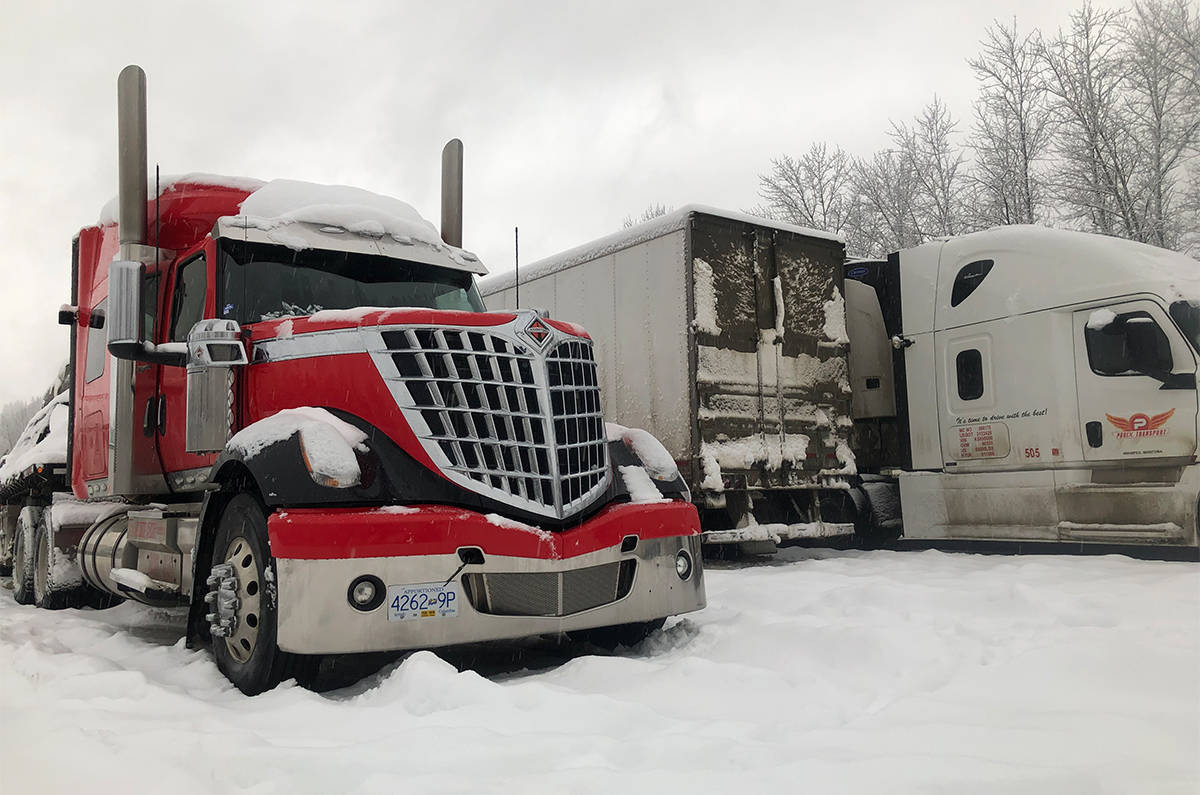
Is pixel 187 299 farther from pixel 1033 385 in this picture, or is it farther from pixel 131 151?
pixel 1033 385

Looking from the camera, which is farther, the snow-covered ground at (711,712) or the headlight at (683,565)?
the headlight at (683,565)

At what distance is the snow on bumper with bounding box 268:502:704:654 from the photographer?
431 cm

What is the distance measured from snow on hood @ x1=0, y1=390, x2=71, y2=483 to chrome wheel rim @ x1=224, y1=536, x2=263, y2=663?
4453mm

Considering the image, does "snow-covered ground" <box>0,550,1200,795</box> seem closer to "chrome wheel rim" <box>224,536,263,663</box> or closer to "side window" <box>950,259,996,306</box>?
"chrome wheel rim" <box>224,536,263,663</box>

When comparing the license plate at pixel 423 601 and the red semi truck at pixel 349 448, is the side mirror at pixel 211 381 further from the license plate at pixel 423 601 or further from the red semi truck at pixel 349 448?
the license plate at pixel 423 601

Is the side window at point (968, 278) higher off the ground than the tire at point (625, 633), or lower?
higher

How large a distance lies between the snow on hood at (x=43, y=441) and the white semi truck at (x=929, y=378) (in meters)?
5.49

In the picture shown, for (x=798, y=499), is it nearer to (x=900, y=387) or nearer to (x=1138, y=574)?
(x=900, y=387)

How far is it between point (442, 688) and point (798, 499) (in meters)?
6.99

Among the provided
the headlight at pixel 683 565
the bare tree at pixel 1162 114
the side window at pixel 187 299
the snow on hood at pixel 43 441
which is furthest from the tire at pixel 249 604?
the bare tree at pixel 1162 114

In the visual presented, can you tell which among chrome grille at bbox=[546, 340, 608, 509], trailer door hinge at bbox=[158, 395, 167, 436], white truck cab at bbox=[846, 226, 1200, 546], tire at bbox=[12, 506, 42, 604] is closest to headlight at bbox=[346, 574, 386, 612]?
chrome grille at bbox=[546, 340, 608, 509]

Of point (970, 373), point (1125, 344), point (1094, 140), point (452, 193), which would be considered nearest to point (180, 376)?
point (452, 193)

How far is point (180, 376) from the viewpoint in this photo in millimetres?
6168

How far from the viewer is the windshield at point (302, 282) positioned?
5625mm
